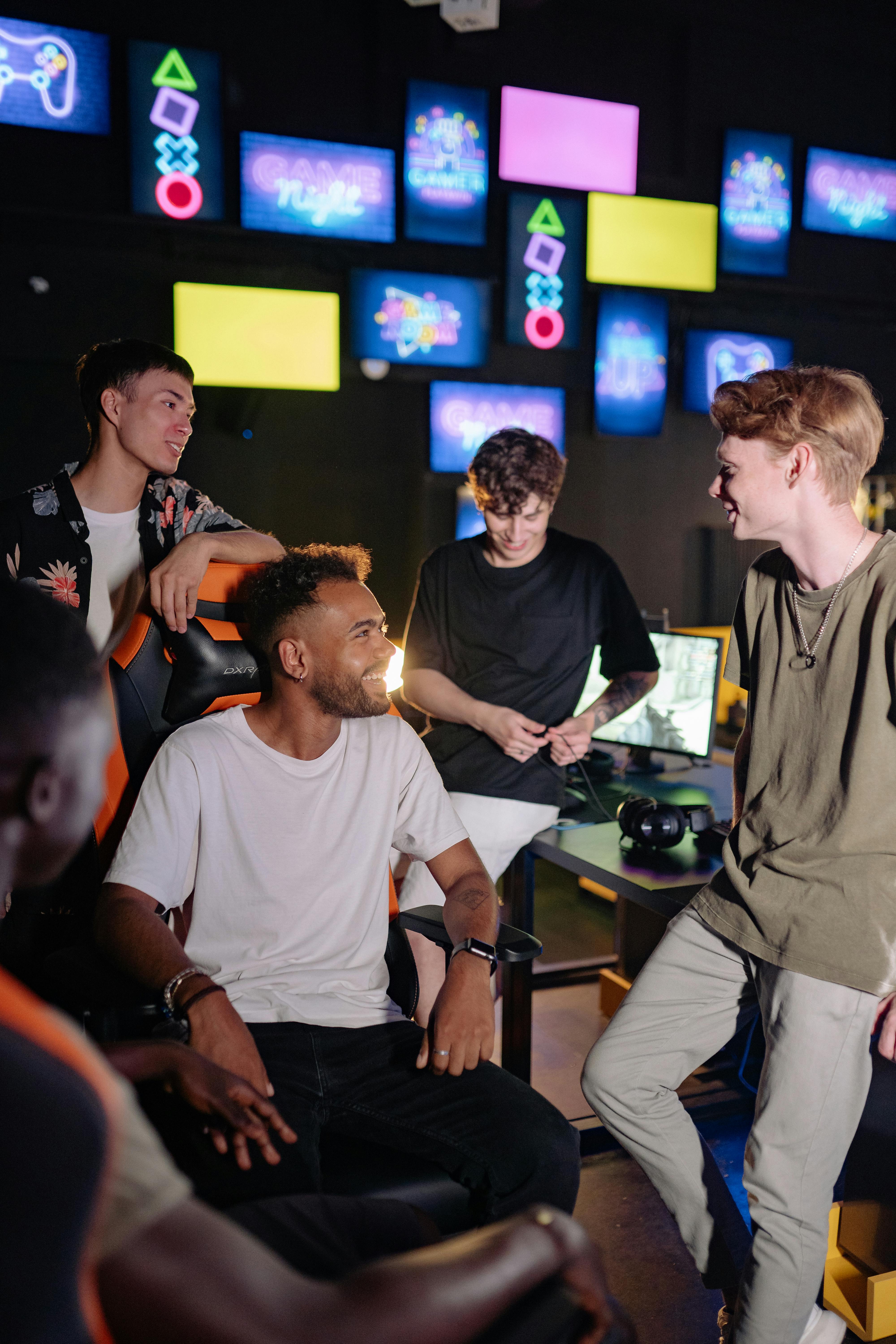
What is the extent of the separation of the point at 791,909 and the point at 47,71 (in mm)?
→ 4804

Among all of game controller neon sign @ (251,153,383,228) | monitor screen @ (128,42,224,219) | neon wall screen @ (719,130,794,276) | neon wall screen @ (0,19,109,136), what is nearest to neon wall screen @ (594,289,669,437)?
neon wall screen @ (719,130,794,276)

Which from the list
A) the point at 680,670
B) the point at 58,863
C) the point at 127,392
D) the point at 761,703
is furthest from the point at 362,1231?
the point at 680,670

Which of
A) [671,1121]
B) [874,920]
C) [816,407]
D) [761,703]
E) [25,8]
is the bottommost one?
[671,1121]

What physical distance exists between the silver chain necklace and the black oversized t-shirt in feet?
2.79

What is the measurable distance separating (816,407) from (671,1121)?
1127mm

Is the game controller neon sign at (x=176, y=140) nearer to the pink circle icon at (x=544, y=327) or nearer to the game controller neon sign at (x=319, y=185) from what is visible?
the game controller neon sign at (x=319, y=185)

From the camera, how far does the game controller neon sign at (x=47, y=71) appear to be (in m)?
4.32

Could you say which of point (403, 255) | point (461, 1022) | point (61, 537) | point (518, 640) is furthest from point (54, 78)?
point (461, 1022)

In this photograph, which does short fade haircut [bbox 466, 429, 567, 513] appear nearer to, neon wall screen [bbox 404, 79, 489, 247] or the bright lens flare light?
the bright lens flare light

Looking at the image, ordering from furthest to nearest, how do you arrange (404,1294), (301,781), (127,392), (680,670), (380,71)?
(380,71) → (680,670) → (127,392) → (301,781) → (404,1294)

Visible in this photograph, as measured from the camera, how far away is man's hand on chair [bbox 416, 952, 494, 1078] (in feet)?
4.94

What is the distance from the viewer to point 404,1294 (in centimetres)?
65

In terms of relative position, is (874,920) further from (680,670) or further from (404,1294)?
(680,670)

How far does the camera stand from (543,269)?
5.42 m
